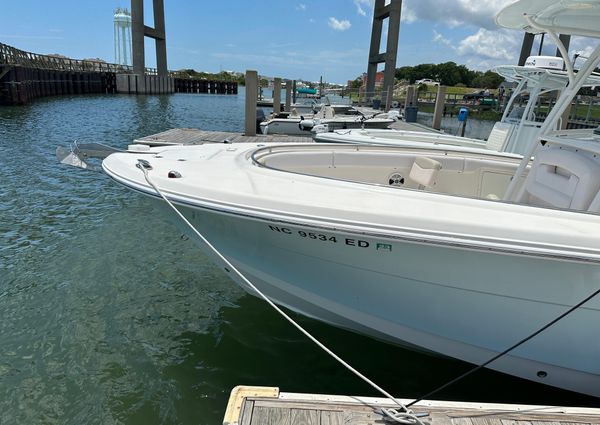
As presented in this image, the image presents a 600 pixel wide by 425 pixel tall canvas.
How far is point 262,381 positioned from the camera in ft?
11.1

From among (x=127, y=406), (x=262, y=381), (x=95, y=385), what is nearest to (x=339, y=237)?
(x=262, y=381)

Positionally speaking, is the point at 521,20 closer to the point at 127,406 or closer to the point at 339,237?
the point at 339,237

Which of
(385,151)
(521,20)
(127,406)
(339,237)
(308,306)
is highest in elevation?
(521,20)

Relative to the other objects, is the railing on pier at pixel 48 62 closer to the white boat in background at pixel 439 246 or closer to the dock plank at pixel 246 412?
the white boat in background at pixel 439 246

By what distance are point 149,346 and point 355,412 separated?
2.36 metres

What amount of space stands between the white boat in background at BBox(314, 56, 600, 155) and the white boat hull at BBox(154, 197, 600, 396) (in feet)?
17.7

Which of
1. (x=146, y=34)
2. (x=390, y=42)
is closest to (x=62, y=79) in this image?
(x=146, y=34)

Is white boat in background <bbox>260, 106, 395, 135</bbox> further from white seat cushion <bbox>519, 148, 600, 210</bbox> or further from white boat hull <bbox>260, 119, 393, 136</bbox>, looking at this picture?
white seat cushion <bbox>519, 148, 600, 210</bbox>

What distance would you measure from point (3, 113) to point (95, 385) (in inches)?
929

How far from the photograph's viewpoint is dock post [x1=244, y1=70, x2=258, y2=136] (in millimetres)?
12070

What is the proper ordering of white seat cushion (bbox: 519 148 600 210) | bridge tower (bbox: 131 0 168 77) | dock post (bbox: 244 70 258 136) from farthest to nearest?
bridge tower (bbox: 131 0 168 77) → dock post (bbox: 244 70 258 136) → white seat cushion (bbox: 519 148 600 210)

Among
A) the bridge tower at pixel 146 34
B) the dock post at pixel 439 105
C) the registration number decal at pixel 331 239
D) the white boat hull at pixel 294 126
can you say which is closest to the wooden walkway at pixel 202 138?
the white boat hull at pixel 294 126

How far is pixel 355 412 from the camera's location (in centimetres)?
210

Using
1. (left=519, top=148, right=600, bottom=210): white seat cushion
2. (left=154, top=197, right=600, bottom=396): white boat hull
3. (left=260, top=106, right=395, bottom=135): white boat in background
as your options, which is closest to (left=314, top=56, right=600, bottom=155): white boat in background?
(left=260, top=106, right=395, bottom=135): white boat in background
